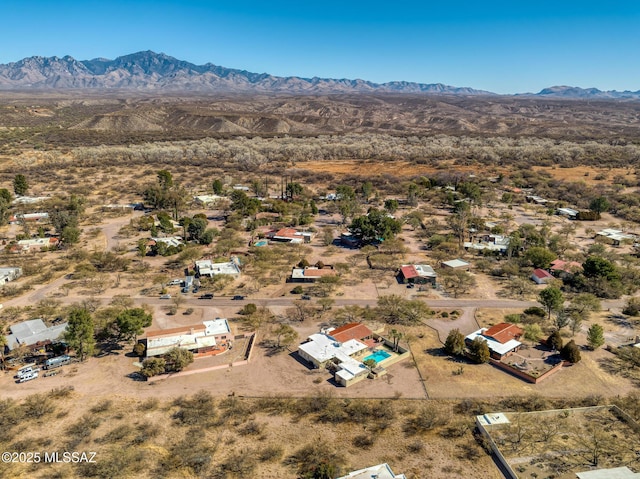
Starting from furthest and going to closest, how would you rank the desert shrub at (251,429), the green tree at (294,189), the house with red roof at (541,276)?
the green tree at (294,189) < the house with red roof at (541,276) < the desert shrub at (251,429)

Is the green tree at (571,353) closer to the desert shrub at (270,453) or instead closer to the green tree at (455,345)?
the green tree at (455,345)

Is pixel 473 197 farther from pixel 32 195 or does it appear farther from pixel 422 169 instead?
pixel 32 195

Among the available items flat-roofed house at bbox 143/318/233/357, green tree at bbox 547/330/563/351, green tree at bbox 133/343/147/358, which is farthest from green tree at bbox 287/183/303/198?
green tree at bbox 547/330/563/351

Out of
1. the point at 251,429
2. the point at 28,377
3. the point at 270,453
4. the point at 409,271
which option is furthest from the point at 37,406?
the point at 409,271

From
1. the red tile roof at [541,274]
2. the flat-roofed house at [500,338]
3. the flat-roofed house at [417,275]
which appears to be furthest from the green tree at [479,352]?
the red tile roof at [541,274]

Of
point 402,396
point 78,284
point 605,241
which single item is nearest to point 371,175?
point 605,241

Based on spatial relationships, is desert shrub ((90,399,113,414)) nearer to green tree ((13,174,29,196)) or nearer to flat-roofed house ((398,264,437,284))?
flat-roofed house ((398,264,437,284))
